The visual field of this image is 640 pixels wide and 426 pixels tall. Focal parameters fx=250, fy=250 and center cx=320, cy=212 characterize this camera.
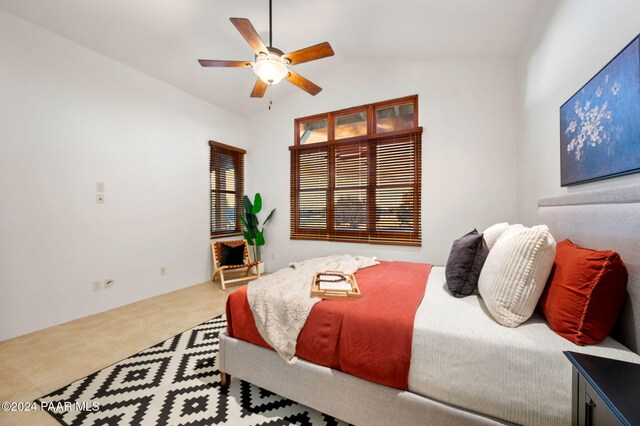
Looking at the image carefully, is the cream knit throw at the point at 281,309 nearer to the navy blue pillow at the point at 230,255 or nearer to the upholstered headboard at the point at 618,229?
the upholstered headboard at the point at 618,229

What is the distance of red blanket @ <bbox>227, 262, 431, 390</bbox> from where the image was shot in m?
1.20

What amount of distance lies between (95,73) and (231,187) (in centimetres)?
231

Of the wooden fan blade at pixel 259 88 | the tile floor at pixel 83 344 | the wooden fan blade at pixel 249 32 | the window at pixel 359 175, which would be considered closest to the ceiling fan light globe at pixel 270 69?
the wooden fan blade at pixel 249 32

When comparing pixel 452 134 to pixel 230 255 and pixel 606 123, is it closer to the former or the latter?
pixel 606 123

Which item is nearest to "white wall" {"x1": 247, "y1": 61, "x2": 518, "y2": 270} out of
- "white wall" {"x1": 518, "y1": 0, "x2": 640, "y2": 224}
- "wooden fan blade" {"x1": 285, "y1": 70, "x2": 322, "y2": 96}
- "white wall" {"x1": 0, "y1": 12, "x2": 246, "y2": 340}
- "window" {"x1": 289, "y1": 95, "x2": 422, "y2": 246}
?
"window" {"x1": 289, "y1": 95, "x2": 422, "y2": 246}

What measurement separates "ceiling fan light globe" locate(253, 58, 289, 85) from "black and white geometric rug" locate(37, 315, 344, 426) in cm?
244

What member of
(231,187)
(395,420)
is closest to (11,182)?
(231,187)

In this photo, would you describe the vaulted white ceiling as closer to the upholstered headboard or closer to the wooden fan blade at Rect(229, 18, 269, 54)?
the wooden fan blade at Rect(229, 18, 269, 54)

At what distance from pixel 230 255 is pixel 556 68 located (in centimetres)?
431

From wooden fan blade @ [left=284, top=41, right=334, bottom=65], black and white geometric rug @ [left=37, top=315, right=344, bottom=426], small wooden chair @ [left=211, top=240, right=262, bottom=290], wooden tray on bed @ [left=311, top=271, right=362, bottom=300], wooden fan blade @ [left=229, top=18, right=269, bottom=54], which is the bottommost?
black and white geometric rug @ [left=37, top=315, right=344, bottom=426]

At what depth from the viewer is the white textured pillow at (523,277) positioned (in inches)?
47.3

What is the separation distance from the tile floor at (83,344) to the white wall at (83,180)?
28 cm

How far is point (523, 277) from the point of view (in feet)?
4.00

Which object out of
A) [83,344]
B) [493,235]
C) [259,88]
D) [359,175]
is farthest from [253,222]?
[493,235]
